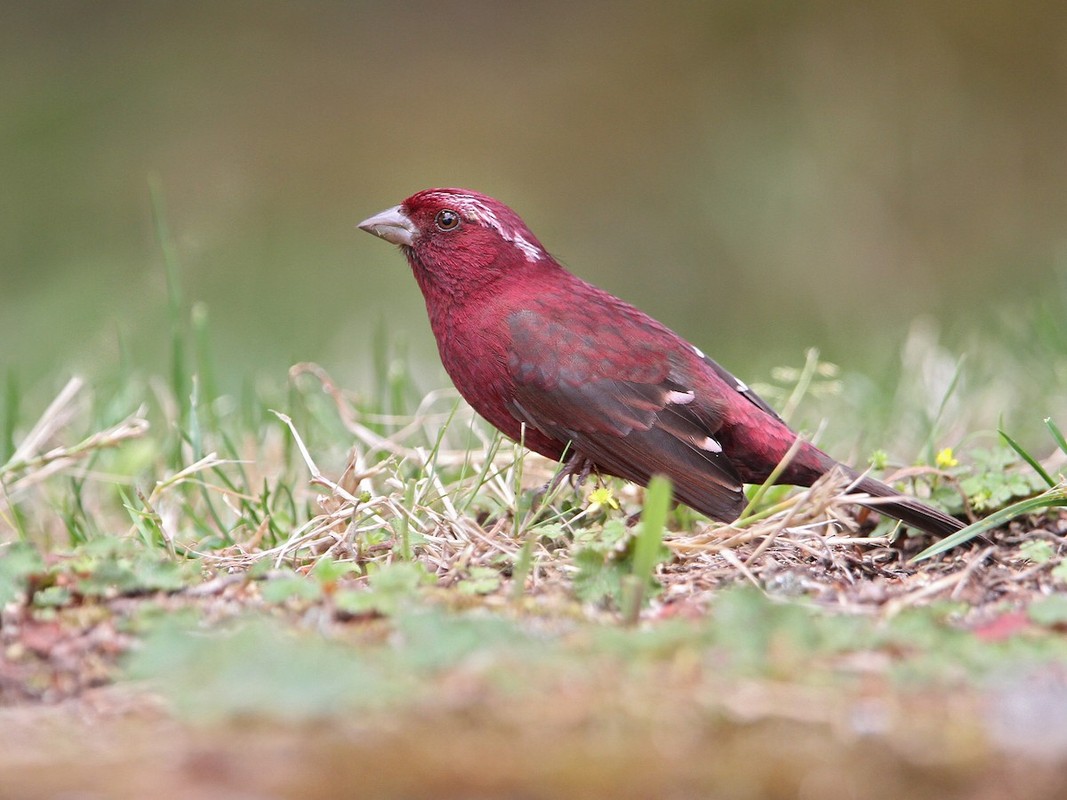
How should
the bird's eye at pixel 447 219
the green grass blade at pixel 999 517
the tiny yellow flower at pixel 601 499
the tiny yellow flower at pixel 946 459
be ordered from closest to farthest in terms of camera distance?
the green grass blade at pixel 999 517, the tiny yellow flower at pixel 601 499, the tiny yellow flower at pixel 946 459, the bird's eye at pixel 447 219

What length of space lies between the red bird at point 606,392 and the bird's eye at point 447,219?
0.67 feet

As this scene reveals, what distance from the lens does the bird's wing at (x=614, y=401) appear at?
4.21 m

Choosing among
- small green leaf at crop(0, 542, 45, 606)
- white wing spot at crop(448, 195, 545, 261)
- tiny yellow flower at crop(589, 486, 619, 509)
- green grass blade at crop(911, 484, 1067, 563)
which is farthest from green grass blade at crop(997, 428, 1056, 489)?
small green leaf at crop(0, 542, 45, 606)

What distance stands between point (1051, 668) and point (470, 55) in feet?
38.1

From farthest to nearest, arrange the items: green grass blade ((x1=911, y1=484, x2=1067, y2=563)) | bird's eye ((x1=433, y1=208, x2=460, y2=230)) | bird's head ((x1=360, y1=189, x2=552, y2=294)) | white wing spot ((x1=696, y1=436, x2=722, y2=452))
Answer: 1. bird's eye ((x1=433, y1=208, x2=460, y2=230))
2. bird's head ((x1=360, y1=189, x2=552, y2=294))
3. white wing spot ((x1=696, y1=436, x2=722, y2=452))
4. green grass blade ((x1=911, y1=484, x2=1067, y2=563))

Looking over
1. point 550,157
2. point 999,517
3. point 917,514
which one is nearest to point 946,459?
point 917,514

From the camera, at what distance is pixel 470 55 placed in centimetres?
1316

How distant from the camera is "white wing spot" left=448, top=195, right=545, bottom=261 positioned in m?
4.89

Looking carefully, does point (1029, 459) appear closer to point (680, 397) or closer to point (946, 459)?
point (946, 459)

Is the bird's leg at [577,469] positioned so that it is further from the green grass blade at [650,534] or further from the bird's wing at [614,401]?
the green grass blade at [650,534]

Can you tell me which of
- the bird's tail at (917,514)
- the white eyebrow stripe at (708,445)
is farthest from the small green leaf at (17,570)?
the bird's tail at (917,514)

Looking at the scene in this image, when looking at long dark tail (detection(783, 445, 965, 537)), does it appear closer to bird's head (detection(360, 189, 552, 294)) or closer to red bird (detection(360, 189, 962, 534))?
red bird (detection(360, 189, 962, 534))

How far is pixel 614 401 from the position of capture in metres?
4.31

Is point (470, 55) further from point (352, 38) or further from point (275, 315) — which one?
point (275, 315)
